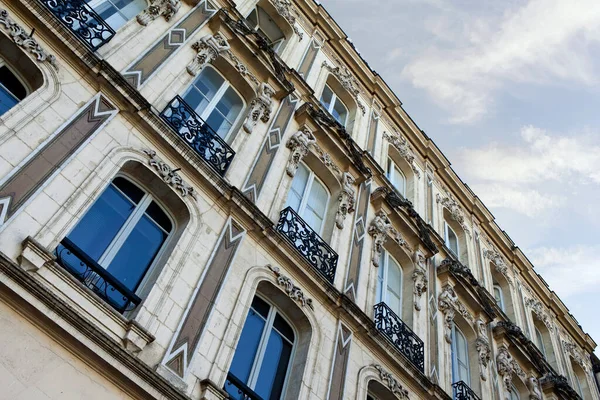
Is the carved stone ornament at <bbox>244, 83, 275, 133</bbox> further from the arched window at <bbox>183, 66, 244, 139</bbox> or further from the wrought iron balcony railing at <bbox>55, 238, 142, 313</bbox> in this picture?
the wrought iron balcony railing at <bbox>55, 238, 142, 313</bbox>

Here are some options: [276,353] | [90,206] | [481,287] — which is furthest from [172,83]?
[481,287]

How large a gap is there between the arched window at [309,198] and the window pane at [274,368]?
3109 mm

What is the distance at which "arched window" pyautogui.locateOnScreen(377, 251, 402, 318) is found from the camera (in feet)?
44.5

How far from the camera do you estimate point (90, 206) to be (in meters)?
8.13

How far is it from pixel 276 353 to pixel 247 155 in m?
3.68

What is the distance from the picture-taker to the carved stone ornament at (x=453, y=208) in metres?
19.7

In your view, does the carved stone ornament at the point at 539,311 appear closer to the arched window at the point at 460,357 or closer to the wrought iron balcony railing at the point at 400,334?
the arched window at the point at 460,357

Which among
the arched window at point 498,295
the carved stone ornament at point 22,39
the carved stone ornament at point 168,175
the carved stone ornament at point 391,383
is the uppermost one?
the arched window at point 498,295

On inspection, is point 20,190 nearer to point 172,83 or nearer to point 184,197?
point 184,197

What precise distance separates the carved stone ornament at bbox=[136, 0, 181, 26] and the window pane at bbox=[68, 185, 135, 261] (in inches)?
151

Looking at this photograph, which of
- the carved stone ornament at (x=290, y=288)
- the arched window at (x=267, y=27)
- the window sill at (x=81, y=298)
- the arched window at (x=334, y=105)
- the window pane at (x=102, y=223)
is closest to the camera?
the window sill at (x=81, y=298)

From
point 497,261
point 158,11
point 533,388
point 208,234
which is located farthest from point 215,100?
point 497,261

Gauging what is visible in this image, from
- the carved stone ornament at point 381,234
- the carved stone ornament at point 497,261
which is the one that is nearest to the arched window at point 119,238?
the carved stone ornament at point 381,234

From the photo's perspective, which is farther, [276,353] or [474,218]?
[474,218]
